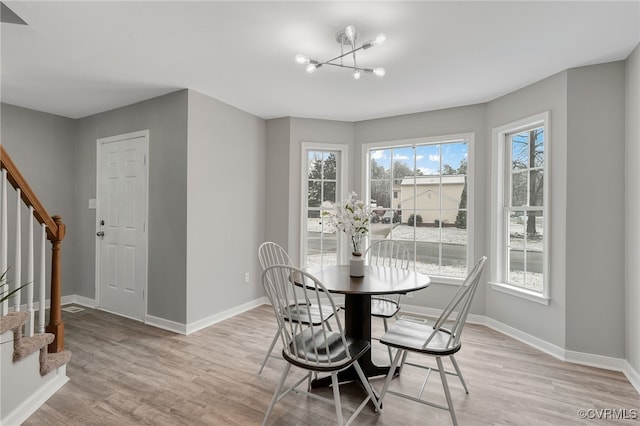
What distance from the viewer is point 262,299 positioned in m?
4.61

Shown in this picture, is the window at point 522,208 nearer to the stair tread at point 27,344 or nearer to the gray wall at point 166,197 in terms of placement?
the gray wall at point 166,197

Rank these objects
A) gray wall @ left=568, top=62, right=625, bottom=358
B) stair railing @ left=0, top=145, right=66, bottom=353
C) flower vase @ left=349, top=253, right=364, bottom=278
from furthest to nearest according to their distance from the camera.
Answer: gray wall @ left=568, top=62, right=625, bottom=358 → flower vase @ left=349, top=253, right=364, bottom=278 → stair railing @ left=0, top=145, right=66, bottom=353

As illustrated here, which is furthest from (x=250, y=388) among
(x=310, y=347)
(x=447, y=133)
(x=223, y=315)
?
(x=447, y=133)

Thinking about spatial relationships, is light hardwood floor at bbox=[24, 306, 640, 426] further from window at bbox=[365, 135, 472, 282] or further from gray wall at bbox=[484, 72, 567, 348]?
window at bbox=[365, 135, 472, 282]

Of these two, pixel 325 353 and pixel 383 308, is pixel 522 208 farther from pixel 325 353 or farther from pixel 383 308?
pixel 325 353

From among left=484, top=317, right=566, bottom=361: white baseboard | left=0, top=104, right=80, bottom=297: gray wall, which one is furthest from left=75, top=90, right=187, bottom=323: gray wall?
left=484, top=317, right=566, bottom=361: white baseboard

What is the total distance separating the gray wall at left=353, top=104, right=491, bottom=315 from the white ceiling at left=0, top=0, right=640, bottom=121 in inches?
10.7

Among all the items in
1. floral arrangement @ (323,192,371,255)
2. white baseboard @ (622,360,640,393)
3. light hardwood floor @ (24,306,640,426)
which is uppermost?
floral arrangement @ (323,192,371,255)

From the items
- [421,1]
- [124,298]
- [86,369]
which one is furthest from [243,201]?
[421,1]

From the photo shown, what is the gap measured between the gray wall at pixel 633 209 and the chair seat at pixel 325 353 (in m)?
2.23

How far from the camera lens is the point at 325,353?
1908mm

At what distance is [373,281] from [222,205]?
2256 mm

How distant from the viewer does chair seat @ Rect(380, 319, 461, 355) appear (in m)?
1.95

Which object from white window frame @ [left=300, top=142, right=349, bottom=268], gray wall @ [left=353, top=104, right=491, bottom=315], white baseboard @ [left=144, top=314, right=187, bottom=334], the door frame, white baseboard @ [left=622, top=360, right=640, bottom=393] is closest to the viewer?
white baseboard @ [left=622, top=360, right=640, bottom=393]
